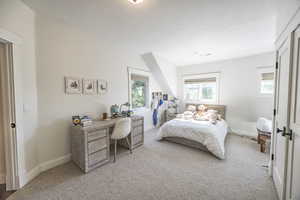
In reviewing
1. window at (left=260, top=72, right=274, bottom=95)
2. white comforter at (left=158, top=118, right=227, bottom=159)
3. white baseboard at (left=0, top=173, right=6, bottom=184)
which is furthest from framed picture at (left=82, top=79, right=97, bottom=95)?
window at (left=260, top=72, right=274, bottom=95)

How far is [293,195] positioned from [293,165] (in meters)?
0.29

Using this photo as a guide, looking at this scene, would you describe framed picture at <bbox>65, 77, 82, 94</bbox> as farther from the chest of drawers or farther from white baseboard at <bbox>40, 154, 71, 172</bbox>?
white baseboard at <bbox>40, 154, 71, 172</bbox>

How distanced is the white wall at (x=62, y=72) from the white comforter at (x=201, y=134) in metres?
1.77

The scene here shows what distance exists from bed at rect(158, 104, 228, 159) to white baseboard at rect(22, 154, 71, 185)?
223 centimetres

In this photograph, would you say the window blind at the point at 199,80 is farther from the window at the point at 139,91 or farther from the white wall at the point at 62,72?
the white wall at the point at 62,72

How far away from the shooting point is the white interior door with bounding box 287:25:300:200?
1185 millimetres

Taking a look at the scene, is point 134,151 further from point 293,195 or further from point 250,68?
point 250,68

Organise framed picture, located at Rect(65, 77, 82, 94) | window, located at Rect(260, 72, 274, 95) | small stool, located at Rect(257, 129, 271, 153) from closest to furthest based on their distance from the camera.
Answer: framed picture, located at Rect(65, 77, 82, 94) → small stool, located at Rect(257, 129, 271, 153) → window, located at Rect(260, 72, 274, 95)

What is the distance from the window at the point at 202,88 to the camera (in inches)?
180

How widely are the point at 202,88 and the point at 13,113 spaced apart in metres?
5.09

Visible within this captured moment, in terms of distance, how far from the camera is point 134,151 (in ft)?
9.41

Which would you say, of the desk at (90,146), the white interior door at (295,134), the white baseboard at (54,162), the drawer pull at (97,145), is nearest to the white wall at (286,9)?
the white interior door at (295,134)

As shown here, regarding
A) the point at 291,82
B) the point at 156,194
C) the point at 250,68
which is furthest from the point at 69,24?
the point at 250,68

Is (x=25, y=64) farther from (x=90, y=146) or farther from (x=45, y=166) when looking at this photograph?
(x=45, y=166)
